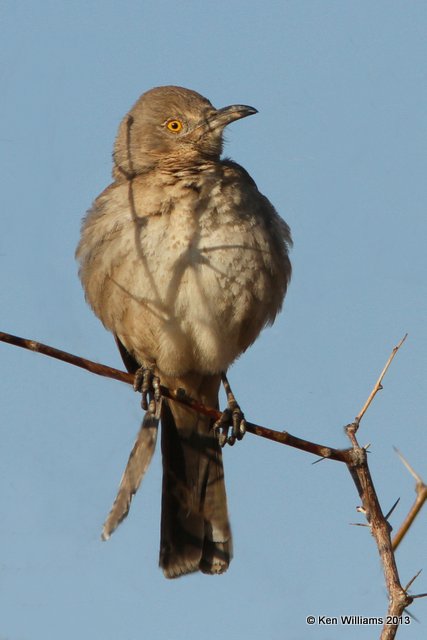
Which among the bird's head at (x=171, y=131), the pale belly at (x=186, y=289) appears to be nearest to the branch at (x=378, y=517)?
the pale belly at (x=186, y=289)

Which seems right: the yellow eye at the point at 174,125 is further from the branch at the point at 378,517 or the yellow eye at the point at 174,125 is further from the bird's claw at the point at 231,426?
the branch at the point at 378,517

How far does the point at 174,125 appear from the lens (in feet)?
22.0

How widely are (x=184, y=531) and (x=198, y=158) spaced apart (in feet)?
8.08

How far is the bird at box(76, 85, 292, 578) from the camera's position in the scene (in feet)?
18.6

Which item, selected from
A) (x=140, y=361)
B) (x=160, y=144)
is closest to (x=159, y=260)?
(x=140, y=361)

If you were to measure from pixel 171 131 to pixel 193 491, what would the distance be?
8.23 feet

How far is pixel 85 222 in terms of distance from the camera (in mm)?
6371

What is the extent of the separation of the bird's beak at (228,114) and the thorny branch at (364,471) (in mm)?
3093

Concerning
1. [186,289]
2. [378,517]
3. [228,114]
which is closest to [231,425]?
[186,289]

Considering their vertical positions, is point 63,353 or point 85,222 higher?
point 85,222

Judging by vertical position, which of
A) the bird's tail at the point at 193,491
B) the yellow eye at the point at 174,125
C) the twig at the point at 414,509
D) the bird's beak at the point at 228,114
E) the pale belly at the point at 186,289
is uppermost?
the yellow eye at the point at 174,125

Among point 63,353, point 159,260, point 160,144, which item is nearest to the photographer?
point 63,353

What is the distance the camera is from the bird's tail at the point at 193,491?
598 cm

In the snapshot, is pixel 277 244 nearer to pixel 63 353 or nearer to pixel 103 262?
pixel 103 262
